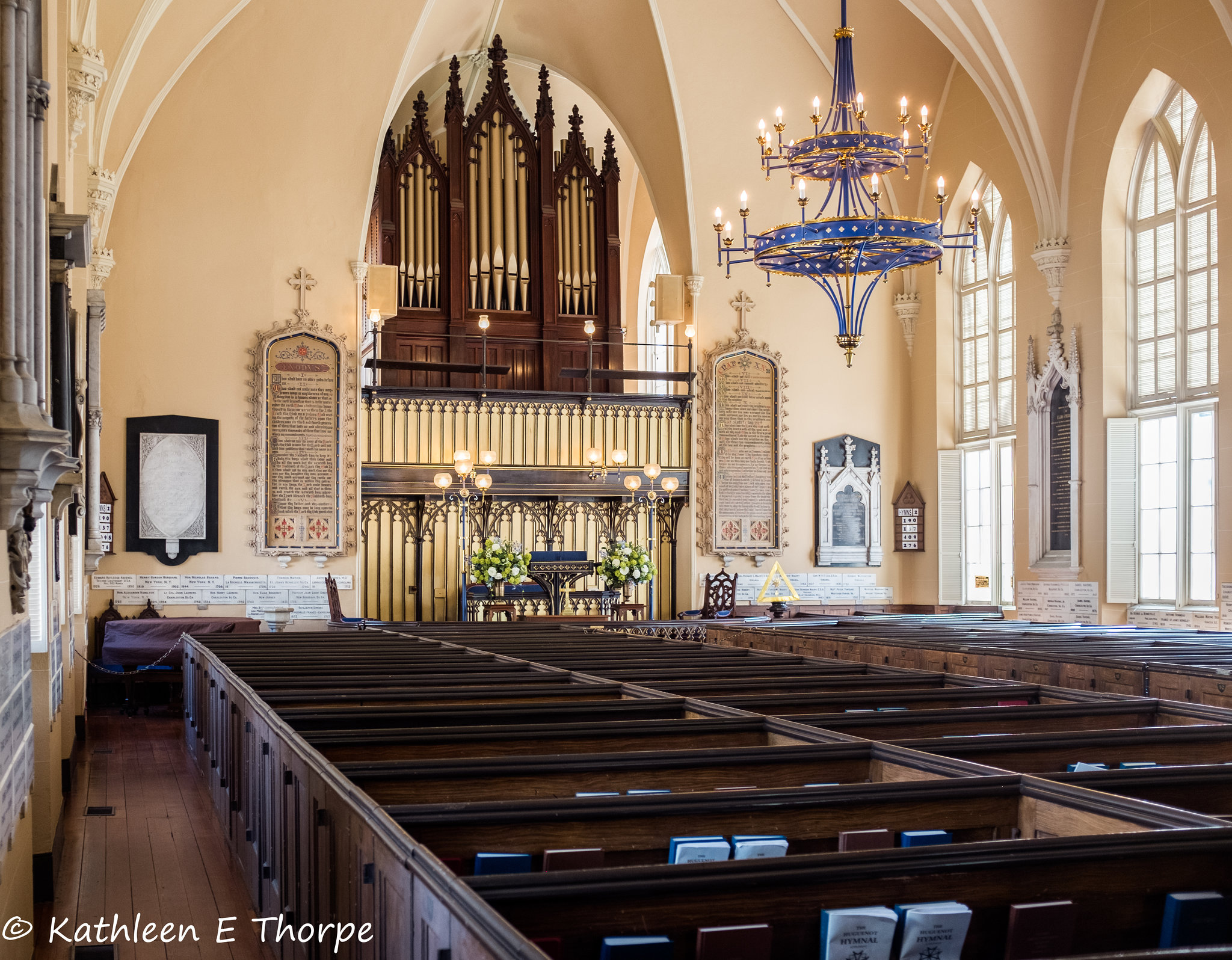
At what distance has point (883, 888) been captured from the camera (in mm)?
2041

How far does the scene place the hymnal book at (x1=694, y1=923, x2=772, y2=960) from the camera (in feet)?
6.31

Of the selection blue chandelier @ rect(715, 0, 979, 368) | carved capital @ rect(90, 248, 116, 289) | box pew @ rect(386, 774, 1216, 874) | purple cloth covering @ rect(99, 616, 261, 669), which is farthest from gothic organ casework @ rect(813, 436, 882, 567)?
box pew @ rect(386, 774, 1216, 874)

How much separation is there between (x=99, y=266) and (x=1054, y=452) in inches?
381

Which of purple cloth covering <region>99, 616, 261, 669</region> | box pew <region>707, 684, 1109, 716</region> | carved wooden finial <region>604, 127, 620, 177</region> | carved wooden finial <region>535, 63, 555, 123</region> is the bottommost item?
purple cloth covering <region>99, 616, 261, 669</region>

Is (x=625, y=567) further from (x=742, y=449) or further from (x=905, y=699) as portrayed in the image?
(x=905, y=699)

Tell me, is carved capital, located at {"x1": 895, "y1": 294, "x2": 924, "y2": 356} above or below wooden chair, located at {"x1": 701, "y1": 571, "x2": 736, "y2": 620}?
above

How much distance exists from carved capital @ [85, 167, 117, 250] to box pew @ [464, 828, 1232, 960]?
10.4 m

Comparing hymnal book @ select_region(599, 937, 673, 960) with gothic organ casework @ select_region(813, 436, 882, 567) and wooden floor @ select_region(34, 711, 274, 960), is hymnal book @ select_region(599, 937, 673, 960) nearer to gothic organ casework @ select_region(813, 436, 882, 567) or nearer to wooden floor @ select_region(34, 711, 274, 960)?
wooden floor @ select_region(34, 711, 274, 960)

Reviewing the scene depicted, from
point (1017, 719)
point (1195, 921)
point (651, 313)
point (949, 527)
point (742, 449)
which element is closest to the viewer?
point (1195, 921)

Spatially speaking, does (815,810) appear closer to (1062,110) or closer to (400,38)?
(1062,110)

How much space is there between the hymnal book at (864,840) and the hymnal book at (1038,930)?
0.46 meters

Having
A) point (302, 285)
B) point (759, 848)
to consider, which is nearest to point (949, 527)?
point (302, 285)

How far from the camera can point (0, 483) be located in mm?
2676

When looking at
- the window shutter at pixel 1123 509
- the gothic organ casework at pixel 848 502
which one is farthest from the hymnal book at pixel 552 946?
the gothic organ casework at pixel 848 502
